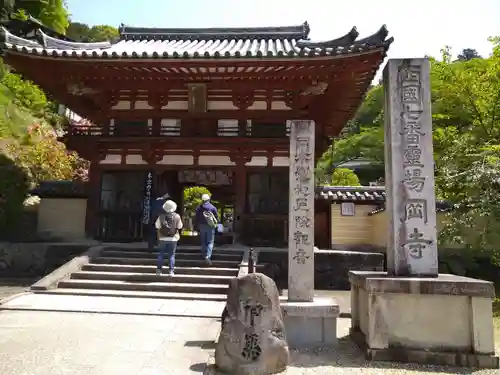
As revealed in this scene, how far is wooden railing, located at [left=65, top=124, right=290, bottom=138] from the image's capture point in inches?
458

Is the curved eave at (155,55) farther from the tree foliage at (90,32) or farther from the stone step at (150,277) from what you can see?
the tree foliage at (90,32)

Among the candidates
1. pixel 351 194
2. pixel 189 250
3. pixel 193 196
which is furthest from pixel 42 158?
pixel 351 194

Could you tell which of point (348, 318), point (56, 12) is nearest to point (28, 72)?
point (348, 318)

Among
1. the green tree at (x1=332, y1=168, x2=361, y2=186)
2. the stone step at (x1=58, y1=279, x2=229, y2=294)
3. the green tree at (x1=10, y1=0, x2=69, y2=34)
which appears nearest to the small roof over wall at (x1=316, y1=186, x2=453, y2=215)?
the stone step at (x1=58, y1=279, x2=229, y2=294)

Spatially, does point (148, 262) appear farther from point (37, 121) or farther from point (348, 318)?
point (37, 121)

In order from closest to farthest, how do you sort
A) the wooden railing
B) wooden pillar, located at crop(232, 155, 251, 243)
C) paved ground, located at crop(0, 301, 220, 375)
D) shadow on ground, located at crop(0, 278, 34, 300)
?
paved ground, located at crop(0, 301, 220, 375), shadow on ground, located at crop(0, 278, 34, 300), wooden pillar, located at crop(232, 155, 251, 243), the wooden railing

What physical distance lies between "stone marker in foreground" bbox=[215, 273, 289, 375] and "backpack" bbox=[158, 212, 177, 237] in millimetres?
4008

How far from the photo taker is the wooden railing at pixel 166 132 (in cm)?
1164

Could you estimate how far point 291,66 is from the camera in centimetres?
999

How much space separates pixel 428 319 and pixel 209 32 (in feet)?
48.2

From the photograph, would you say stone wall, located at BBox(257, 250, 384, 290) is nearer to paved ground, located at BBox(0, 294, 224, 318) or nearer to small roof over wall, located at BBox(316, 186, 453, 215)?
small roof over wall, located at BBox(316, 186, 453, 215)

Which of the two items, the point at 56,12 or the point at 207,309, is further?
the point at 56,12

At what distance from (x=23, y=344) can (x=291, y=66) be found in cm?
855

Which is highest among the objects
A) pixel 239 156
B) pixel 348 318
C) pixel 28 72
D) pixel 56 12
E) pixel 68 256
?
pixel 56 12
